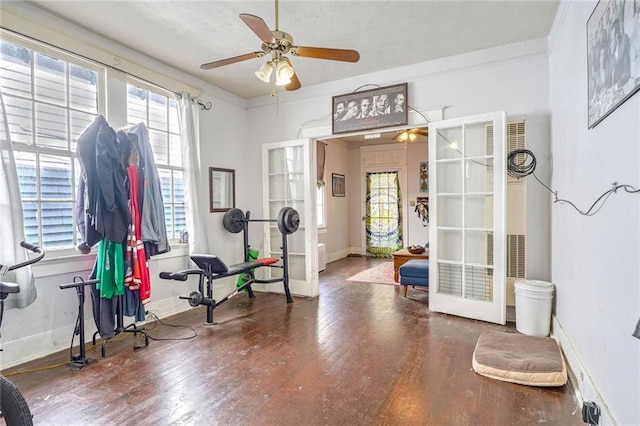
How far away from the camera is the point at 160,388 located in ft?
7.61

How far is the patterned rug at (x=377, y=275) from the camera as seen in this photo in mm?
5664

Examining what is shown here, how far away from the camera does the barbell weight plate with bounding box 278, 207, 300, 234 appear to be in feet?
14.3

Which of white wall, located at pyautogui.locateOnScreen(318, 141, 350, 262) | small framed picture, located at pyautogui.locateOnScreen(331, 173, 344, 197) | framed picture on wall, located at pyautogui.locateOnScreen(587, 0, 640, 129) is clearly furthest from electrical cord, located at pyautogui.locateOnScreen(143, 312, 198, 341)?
small framed picture, located at pyautogui.locateOnScreen(331, 173, 344, 197)

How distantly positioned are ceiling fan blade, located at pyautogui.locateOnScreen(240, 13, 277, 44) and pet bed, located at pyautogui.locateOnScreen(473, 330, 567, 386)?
2.82 m

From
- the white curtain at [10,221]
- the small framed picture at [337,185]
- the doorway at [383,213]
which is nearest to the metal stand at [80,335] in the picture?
the white curtain at [10,221]

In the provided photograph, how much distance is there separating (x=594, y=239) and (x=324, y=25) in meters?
2.72

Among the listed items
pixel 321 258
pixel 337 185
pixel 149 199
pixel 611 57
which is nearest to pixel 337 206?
pixel 337 185

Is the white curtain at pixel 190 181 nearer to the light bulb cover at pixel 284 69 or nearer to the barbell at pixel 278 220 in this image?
the barbell at pixel 278 220

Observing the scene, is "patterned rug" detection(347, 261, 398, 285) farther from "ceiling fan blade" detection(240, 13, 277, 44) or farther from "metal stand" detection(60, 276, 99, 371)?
"ceiling fan blade" detection(240, 13, 277, 44)

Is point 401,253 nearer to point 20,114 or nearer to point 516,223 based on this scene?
point 516,223

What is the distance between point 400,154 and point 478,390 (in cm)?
652

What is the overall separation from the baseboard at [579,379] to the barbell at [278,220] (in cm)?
300

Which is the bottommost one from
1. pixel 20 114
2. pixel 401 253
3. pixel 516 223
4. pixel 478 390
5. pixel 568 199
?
pixel 478 390

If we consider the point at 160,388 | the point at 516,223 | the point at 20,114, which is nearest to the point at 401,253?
the point at 516,223
